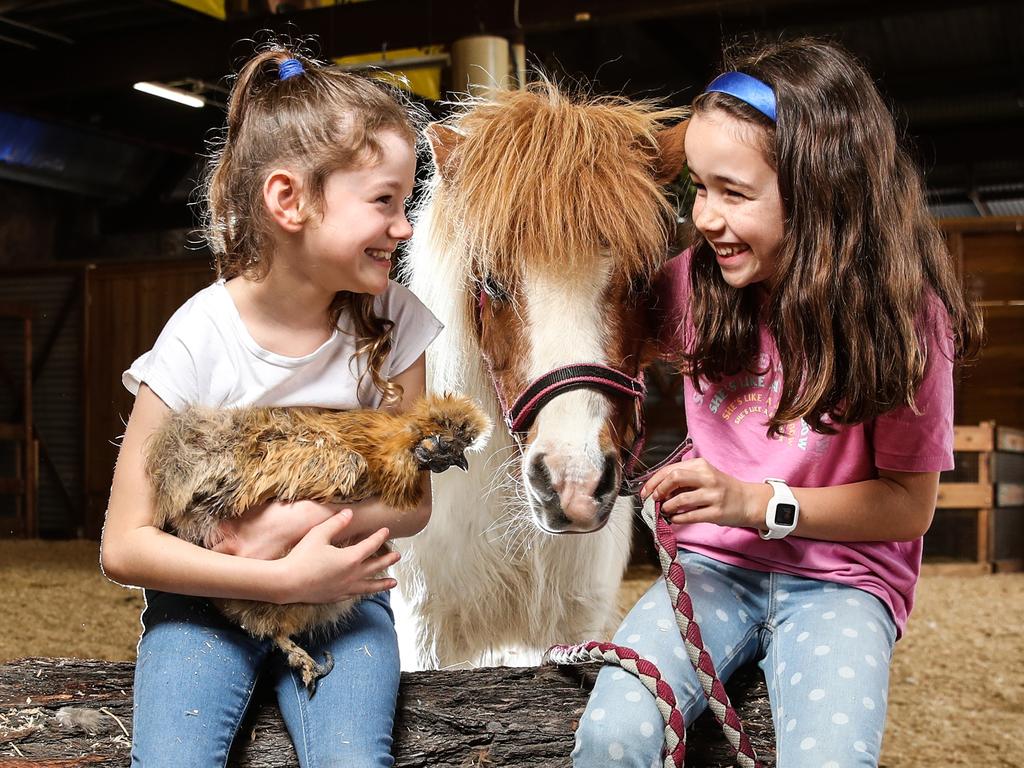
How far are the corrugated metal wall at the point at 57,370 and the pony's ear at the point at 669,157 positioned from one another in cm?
468

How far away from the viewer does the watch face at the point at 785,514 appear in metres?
1.18

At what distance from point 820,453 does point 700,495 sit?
0.84 ft

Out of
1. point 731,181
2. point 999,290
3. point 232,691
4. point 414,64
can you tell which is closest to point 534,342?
point 731,181

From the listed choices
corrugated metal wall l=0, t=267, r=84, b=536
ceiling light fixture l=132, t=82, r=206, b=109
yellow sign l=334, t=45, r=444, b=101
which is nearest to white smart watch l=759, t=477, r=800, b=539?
yellow sign l=334, t=45, r=444, b=101

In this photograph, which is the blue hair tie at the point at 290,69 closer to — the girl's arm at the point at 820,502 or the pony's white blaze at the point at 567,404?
the pony's white blaze at the point at 567,404

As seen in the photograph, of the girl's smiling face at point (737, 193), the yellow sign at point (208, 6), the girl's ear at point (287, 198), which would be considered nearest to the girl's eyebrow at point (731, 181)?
the girl's smiling face at point (737, 193)

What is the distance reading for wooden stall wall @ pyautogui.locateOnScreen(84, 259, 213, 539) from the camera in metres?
5.53

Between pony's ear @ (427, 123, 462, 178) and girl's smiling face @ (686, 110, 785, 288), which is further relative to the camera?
pony's ear @ (427, 123, 462, 178)

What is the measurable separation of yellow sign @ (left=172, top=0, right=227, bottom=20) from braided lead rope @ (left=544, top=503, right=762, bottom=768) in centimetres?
380

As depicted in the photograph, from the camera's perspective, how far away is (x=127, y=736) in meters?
1.18

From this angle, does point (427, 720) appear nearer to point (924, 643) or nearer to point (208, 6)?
point (924, 643)

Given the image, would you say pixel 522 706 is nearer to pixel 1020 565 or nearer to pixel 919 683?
pixel 919 683

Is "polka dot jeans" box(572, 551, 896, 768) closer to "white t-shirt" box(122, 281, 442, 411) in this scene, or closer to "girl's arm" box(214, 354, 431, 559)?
"girl's arm" box(214, 354, 431, 559)

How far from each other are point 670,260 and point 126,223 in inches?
347
